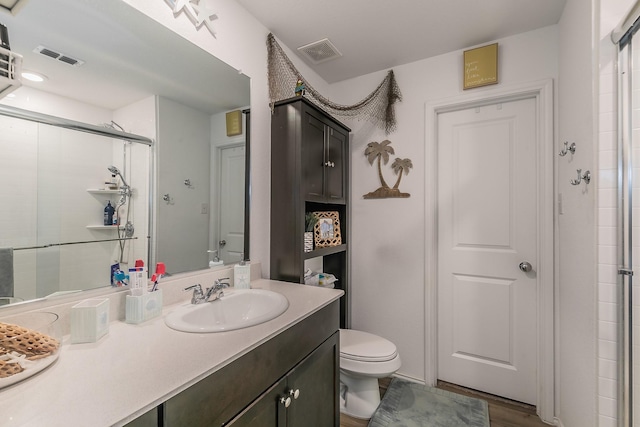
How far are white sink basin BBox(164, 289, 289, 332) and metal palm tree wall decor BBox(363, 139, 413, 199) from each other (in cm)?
127

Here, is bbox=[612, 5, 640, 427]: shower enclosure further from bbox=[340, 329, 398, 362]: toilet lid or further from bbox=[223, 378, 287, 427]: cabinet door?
bbox=[223, 378, 287, 427]: cabinet door

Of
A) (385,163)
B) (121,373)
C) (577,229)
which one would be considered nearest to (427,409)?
(577,229)

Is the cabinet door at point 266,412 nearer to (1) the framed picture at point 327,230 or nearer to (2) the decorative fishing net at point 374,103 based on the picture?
(1) the framed picture at point 327,230

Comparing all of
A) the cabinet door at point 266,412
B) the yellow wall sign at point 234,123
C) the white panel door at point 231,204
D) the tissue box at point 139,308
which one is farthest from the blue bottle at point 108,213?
the cabinet door at point 266,412

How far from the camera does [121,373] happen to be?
2.22 ft

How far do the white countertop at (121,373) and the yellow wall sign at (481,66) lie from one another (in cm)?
195

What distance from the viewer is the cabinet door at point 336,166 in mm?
1996

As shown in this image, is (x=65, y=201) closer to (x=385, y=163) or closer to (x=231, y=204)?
(x=231, y=204)

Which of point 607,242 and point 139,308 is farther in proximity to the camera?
point 607,242

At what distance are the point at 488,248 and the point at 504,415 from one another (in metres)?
1.03

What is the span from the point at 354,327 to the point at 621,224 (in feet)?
5.95

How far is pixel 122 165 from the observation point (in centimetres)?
108

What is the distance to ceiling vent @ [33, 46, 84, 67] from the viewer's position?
0.88 meters

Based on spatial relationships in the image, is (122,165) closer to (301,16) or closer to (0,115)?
(0,115)
